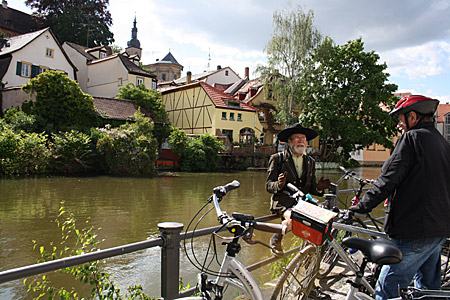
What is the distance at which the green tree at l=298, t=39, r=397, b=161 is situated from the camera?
1513 inches

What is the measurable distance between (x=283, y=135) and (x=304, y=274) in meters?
1.81

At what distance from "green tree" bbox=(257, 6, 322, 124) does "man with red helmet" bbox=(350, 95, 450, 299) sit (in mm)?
37659

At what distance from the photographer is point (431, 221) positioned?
2662mm

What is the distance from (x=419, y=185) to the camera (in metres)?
2.68

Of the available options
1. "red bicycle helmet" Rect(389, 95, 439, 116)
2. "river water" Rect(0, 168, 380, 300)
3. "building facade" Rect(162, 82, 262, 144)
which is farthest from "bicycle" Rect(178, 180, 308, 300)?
"building facade" Rect(162, 82, 262, 144)

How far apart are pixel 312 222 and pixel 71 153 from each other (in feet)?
95.9

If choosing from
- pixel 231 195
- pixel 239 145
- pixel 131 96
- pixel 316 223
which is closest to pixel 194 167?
pixel 239 145

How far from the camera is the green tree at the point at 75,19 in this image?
181 feet

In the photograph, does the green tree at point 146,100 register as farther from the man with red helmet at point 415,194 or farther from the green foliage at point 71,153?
the man with red helmet at point 415,194

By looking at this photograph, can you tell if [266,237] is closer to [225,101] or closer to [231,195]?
[231,195]

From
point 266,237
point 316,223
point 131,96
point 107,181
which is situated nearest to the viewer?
point 316,223

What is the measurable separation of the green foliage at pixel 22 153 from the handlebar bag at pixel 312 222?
2757cm

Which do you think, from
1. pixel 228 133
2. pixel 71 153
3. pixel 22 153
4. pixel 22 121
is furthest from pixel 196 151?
pixel 22 153

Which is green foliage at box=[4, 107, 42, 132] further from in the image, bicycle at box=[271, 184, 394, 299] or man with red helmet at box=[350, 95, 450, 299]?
man with red helmet at box=[350, 95, 450, 299]
